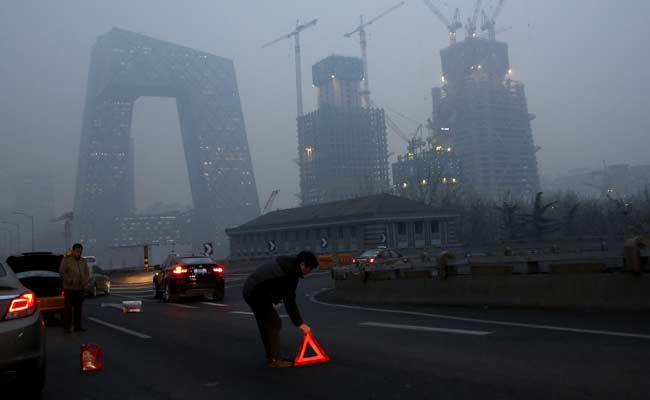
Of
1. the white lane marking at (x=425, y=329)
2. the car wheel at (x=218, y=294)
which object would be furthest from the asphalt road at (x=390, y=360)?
the car wheel at (x=218, y=294)

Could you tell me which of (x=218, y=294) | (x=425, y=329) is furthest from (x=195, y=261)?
(x=425, y=329)

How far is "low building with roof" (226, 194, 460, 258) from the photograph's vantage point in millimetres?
67375

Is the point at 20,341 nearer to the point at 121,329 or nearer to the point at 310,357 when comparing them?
the point at 310,357

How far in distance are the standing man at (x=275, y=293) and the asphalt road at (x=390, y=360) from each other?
31 centimetres

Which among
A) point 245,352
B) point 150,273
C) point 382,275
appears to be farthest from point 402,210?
point 245,352

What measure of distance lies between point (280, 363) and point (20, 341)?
123 inches

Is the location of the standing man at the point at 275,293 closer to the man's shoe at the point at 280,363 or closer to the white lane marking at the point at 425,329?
the man's shoe at the point at 280,363

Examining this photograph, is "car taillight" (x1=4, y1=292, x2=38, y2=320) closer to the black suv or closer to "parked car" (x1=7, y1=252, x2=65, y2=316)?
"parked car" (x1=7, y1=252, x2=65, y2=316)

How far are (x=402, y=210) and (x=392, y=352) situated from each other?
6181 centimetres

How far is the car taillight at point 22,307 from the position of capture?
5.86m

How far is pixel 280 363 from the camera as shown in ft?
24.8

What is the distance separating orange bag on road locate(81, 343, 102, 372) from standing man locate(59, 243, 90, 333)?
542cm

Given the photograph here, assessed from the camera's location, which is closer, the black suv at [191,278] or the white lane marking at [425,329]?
the white lane marking at [425,329]

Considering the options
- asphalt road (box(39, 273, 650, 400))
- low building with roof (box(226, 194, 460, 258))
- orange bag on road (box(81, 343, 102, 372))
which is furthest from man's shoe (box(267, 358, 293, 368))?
low building with roof (box(226, 194, 460, 258))
